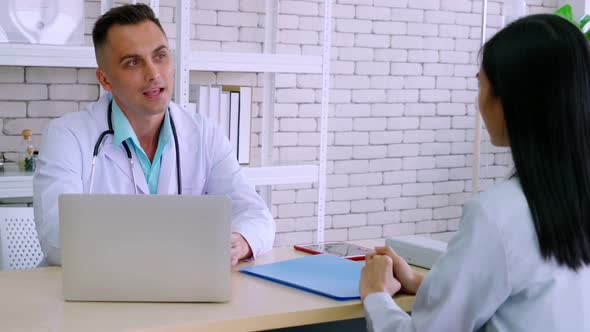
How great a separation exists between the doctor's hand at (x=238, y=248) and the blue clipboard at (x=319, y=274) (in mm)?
62

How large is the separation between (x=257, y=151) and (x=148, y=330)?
9.07 feet

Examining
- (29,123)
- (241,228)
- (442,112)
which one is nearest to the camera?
(241,228)

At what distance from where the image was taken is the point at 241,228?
2.13 meters

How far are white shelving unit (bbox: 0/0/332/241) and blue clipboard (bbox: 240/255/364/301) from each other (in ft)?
4.82

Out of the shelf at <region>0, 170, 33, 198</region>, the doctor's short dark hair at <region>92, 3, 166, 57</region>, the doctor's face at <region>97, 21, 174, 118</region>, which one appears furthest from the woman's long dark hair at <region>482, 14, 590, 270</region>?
the shelf at <region>0, 170, 33, 198</region>

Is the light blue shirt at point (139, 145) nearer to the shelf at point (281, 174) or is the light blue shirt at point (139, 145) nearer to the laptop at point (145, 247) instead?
the laptop at point (145, 247)

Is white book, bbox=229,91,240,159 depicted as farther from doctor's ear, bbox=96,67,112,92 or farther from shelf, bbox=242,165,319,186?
doctor's ear, bbox=96,67,112,92

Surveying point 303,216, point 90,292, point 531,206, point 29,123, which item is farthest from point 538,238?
point 303,216

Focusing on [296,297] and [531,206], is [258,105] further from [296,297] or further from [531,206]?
[531,206]

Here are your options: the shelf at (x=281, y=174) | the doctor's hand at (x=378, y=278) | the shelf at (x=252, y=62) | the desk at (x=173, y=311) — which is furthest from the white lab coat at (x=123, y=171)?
the shelf at (x=281, y=174)

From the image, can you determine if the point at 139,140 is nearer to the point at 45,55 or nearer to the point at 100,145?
the point at 100,145

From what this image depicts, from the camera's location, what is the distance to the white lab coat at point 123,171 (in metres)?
2.10

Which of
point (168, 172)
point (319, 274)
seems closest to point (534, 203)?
point (319, 274)

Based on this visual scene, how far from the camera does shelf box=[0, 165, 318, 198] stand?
3070 mm
